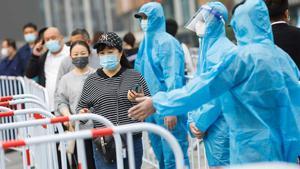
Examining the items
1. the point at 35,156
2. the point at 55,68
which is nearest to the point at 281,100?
the point at 35,156

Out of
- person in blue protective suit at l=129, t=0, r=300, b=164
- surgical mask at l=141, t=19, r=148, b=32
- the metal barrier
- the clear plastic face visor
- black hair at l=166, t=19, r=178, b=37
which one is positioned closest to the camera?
person in blue protective suit at l=129, t=0, r=300, b=164

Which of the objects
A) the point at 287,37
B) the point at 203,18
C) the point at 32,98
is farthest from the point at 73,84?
the point at 287,37

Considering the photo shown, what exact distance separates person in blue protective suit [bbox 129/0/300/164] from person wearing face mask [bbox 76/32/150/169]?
1.27 metres

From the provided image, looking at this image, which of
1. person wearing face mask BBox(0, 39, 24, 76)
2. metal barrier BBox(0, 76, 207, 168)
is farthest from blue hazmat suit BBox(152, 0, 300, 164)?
person wearing face mask BBox(0, 39, 24, 76)

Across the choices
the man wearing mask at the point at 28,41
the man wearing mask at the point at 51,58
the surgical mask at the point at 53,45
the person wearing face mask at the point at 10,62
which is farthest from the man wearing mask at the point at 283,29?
the person wearing face mask at the point at 10,62

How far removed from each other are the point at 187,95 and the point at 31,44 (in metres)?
6.23

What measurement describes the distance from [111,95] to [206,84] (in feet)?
5.09

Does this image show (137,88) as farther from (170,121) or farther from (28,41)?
(28,41)

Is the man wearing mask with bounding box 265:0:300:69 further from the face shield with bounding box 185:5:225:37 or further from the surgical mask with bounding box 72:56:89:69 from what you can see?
the surgical mask with bounding box 72:56:89:69

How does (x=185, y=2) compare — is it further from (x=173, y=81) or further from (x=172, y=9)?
(x=173, y=81)

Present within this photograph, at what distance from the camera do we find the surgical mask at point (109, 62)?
556 centimetres

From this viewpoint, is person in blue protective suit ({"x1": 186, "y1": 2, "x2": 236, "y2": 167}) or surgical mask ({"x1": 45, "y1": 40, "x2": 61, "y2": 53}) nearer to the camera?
person in blue protective suit ({"x1": 186, "y1": 2, "x2": 236, "y2": 167})

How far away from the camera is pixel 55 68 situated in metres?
7.67

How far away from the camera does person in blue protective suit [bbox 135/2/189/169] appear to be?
20.3 ft
